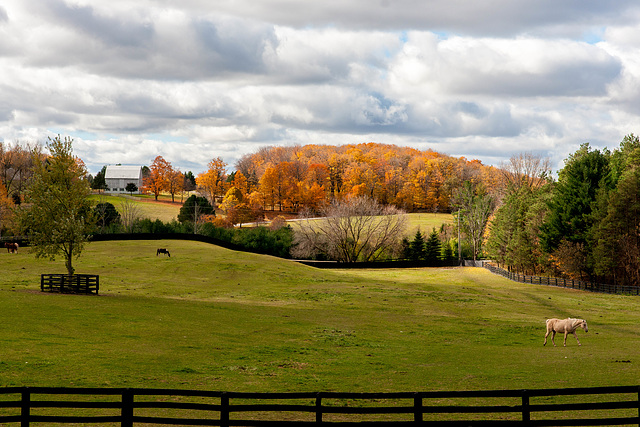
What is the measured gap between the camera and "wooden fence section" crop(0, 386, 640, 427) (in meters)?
13.1

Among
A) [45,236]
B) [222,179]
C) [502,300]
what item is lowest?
[502,300]

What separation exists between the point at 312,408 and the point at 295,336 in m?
19.4

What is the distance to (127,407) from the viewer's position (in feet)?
43.6

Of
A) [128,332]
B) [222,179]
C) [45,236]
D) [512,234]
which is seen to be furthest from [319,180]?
[128,332]

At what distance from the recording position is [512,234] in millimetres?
104625

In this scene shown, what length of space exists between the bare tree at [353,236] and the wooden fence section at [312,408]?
95.1m

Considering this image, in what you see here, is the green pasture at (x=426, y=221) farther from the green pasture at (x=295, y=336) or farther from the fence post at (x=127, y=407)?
the fence post at (x=127, y=407)

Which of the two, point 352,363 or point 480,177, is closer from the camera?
point 352,363

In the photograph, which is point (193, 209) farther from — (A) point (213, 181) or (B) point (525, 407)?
(B) point (525, 407)

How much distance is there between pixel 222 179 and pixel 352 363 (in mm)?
154937

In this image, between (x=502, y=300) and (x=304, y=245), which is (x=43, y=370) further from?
(x=304, y=245)

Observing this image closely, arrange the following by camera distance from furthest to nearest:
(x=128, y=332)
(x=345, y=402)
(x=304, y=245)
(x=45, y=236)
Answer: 1. (x=304, y=245)
2. (x=45, y=236)
3. (x=128, y=332)
4. (x=345, y=402)

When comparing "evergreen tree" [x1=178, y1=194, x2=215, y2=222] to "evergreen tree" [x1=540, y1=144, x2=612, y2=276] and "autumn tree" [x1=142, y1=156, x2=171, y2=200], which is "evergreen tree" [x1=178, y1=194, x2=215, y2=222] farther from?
"evergreen tree" [x1=540, y1=144, x2=612, y2=276]

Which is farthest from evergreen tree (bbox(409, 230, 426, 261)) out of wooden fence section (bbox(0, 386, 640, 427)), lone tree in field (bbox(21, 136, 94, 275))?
wooden fence section (bbox(0, 386, 640, 427))
